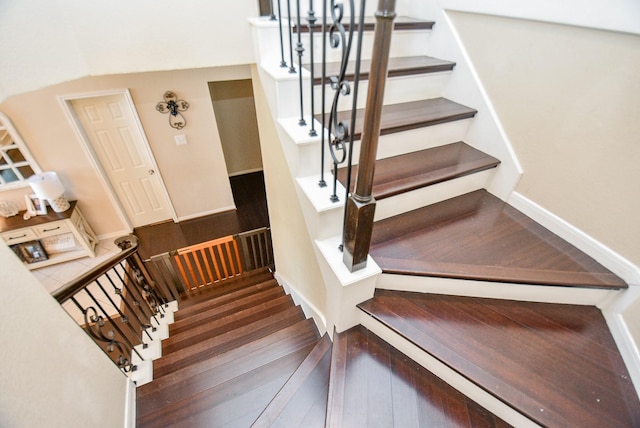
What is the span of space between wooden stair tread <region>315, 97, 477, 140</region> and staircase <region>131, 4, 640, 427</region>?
0.04 ft

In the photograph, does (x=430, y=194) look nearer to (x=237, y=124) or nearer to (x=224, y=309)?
(x=224, y=309)

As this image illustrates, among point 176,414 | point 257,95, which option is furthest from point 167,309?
point 257,95

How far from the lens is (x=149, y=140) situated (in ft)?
12.6

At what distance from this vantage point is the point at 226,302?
3.12 meters

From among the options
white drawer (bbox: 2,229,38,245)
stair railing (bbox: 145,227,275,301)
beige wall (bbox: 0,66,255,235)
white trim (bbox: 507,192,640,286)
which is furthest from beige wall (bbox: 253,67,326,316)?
white drawer (bbox: 2,229,38,245)

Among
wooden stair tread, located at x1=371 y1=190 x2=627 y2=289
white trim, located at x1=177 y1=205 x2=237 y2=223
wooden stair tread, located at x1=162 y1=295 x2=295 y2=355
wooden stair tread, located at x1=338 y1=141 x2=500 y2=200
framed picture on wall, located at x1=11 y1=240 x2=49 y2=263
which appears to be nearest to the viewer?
wooden stair tread, located at x1=371 y1=190 x2=627 y2=289

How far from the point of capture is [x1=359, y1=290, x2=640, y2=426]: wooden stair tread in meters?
0.96

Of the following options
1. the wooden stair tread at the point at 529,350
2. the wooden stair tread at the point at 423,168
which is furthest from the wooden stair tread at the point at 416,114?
the wooden stair tread at the point at 529,350

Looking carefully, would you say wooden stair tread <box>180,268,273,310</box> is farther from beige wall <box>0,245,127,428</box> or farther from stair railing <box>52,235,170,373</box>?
beige wall <box>0,245,127,428</box>

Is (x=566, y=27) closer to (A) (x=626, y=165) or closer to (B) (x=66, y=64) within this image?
(A) (x=626, y=165)

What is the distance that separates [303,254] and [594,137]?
5.13 feet

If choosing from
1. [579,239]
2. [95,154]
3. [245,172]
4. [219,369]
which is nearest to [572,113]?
[579,239]

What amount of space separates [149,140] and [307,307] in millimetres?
3125

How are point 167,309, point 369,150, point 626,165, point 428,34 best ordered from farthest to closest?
point 167,309 → point 428,34 → point 626,165 → point 369,150
